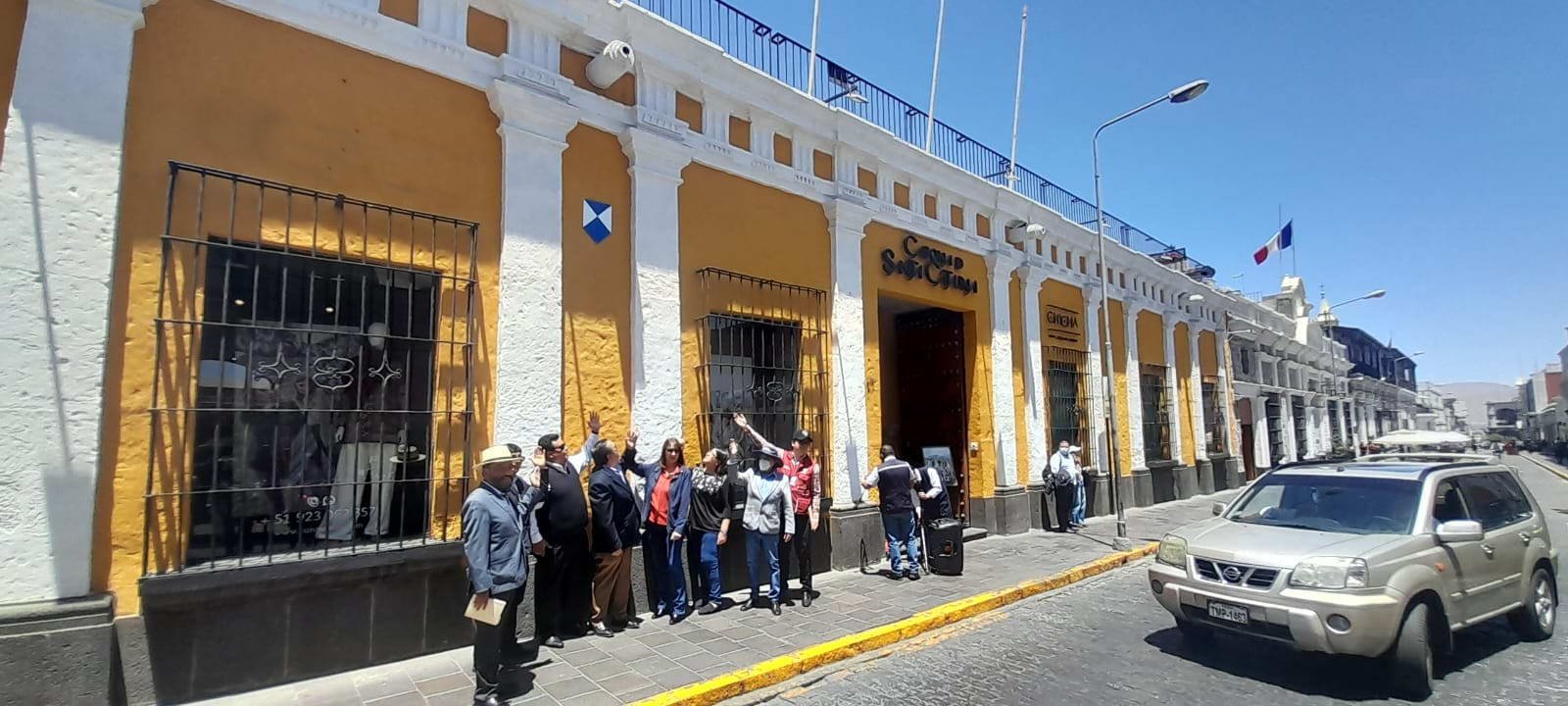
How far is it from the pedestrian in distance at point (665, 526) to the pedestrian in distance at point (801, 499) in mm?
974

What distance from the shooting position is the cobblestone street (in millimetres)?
4789

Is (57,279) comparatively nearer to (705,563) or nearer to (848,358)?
(705,563)

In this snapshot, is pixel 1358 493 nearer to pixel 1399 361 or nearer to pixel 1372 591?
pixel 1372 591

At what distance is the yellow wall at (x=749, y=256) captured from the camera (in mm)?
7598

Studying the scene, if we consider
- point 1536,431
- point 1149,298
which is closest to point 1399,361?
point 1536,431

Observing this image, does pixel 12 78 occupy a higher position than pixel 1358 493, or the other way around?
pixel 12 78

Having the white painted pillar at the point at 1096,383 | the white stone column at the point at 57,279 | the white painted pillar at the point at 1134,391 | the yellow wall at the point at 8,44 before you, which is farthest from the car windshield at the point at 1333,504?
the white painted pillar at the point at 1134,391

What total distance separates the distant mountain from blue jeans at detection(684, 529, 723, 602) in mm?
137989

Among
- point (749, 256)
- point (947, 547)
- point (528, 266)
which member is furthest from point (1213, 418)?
point (528, 266)

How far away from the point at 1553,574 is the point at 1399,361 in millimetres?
62549

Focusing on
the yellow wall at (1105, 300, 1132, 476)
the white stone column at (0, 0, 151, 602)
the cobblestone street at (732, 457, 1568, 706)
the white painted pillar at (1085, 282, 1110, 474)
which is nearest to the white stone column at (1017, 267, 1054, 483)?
the white painted pillar at (1085, 282, 1110, 474)

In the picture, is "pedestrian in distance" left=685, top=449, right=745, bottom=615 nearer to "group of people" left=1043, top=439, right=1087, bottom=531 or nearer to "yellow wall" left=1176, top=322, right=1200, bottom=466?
"group of people" left=1043, top=439, right=1087, bottom=531

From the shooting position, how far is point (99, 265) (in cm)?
435

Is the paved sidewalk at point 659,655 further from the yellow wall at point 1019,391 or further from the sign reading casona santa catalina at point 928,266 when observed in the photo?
the sign reading casona santa catalina at point 928,266
